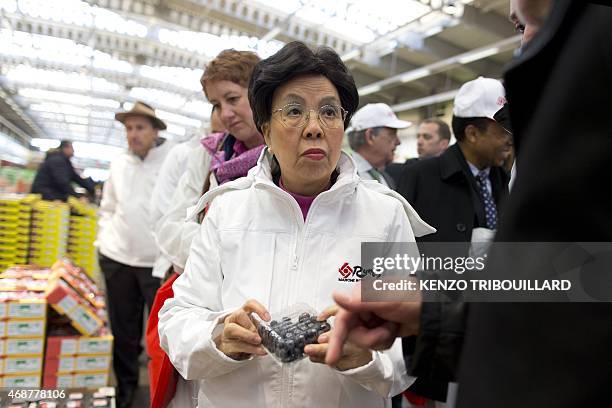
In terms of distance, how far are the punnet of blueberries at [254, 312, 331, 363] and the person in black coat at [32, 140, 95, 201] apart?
6354mm

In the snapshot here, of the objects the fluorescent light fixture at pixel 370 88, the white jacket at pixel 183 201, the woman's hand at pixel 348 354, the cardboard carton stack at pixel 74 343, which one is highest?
the fluorescent light fixture at pixel 370 88

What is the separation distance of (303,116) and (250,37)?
638 cm

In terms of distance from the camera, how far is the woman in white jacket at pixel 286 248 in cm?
129

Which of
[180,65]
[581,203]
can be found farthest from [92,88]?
[581,203]

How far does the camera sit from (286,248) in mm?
1409

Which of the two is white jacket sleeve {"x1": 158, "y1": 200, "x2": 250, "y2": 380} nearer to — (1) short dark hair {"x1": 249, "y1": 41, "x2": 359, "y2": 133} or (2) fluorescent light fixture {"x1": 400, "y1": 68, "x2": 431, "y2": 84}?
(1) short dark hair {"x1": 249, "y1": 41, "x2": 359, "y2": 133}

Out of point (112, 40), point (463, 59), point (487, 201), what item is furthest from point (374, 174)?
point (112, 40)

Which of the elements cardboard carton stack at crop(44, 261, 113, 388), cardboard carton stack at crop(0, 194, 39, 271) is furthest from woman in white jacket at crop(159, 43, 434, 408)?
cardboard carton stack at crop(0, 194, 39, 271)

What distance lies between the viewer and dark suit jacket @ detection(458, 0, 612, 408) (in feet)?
1.67

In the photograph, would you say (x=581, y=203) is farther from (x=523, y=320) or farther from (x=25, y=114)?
(x=25, y=114)

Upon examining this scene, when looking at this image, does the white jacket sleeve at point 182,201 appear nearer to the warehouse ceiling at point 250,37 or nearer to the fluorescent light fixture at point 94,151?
the warehouse ceiling at point 250,37

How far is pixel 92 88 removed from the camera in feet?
42.1

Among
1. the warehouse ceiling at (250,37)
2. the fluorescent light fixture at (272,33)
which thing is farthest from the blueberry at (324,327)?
the fluorescent light fixture at (272,33)

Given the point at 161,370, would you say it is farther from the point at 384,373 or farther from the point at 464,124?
the point at 464,124
